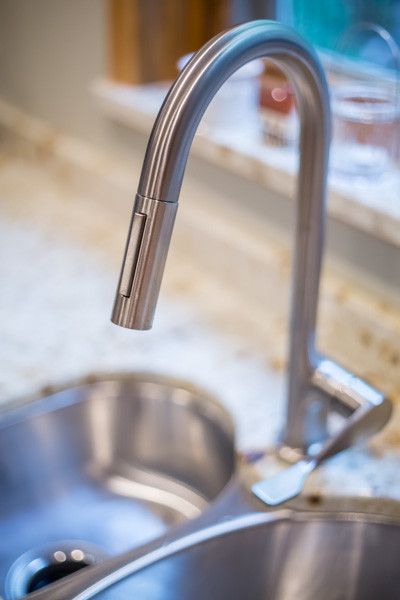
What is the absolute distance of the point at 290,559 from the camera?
87cm

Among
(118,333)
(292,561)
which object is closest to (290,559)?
(292,561)

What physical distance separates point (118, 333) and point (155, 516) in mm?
240

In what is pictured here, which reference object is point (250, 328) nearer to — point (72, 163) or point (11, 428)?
point (11, 428)

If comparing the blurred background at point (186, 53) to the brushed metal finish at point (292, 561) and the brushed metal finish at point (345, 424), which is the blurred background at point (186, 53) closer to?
the brushed metal finish at point (345, 424)

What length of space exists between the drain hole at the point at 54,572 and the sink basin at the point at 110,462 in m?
0.03

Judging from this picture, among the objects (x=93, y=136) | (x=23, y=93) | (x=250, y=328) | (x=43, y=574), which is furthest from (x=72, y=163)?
(x=43, y=574)

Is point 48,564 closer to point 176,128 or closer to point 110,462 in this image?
point 110,462

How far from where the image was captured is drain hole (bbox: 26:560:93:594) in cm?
96

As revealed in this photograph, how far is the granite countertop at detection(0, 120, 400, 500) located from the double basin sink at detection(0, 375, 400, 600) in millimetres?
24

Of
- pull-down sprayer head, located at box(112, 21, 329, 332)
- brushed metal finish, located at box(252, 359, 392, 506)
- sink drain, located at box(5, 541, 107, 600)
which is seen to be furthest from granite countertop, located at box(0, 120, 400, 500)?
pull-down sprayer head, located at box(112, 21, 329, 332)

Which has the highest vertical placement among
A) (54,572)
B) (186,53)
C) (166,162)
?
(186,53)

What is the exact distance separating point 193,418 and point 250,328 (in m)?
0.16

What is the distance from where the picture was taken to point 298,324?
876 mm

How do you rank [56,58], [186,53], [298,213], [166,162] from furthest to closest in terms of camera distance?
1. [56,58]
2. [186,53]
3. [298,213]
4. [166,162]
